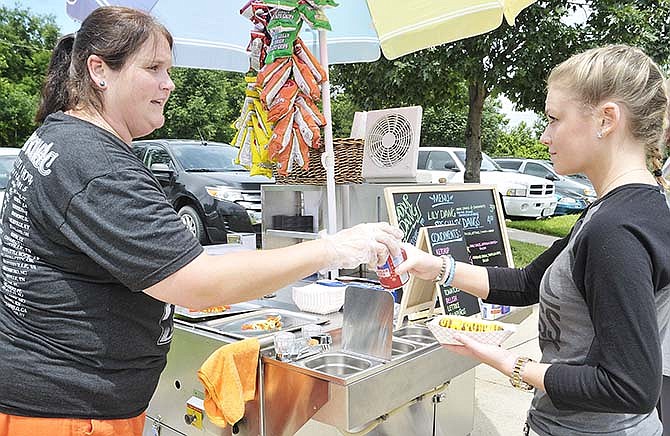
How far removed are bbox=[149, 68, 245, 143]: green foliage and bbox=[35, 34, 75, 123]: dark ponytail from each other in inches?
792

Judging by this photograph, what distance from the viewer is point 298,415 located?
1.84 m

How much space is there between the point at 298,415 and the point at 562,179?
15.2m

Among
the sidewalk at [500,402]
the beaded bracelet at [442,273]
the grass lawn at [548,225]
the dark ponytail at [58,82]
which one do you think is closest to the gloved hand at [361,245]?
the beaded bracelet at [442,273]

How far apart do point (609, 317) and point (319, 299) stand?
1.43 meters

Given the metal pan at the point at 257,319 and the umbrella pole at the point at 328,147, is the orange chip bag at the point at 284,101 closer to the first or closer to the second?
the umbrella pole at the point at 328,147

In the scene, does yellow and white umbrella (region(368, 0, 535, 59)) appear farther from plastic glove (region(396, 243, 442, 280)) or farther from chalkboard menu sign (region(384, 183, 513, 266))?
plastic glove (region(396, 243, 442, 280))

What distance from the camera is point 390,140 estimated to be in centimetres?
297

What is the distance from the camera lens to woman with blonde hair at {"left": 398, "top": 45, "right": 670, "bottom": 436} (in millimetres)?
1202

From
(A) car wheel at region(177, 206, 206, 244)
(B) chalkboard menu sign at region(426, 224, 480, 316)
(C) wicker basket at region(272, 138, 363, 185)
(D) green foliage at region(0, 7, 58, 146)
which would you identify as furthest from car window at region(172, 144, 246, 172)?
(D) green foliage at region(0, 7, 58, 146)

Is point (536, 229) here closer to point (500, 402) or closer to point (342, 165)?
point (500, 402)

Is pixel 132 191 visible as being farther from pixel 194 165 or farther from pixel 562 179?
pixel 562 179

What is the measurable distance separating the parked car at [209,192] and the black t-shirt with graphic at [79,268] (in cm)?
573

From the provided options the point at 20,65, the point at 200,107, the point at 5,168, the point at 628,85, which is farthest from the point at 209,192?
the point at 20,65

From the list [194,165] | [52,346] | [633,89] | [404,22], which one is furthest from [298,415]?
[194,165]
